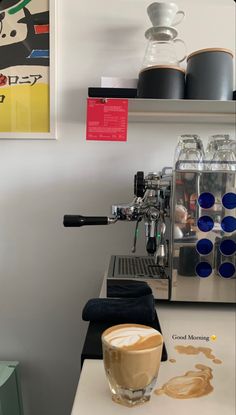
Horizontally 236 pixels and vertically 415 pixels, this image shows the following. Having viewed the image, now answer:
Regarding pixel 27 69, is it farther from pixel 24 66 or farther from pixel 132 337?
pixel 132 337

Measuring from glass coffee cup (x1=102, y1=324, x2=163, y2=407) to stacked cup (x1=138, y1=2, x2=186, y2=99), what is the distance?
2.25ft

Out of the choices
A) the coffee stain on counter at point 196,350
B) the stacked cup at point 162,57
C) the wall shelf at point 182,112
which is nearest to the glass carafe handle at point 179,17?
the stacked cup at point 162,57

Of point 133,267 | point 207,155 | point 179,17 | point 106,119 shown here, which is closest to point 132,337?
point 133,267

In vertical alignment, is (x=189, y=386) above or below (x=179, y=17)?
below

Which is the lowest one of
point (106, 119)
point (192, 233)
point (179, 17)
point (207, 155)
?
point (192, 233)

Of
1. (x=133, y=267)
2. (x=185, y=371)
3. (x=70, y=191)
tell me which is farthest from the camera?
(x=70, y=191)

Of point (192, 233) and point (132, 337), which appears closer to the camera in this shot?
point (132, 337)

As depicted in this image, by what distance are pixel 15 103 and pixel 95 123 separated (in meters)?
0.29

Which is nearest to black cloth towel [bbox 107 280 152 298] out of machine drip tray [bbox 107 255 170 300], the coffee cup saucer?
machine drip tray [bbox 107 255 170 300]

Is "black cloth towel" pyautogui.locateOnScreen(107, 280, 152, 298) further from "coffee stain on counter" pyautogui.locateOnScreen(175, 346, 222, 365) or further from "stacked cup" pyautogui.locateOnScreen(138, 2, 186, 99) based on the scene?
"stacked cup" pyautogui.locateOnScreen(138, 2, 186, 99)

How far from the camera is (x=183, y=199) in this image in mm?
820

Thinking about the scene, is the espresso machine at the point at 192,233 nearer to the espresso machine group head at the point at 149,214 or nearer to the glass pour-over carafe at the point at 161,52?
the espresso machine group head at the point at 149,214

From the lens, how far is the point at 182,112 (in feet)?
3.67

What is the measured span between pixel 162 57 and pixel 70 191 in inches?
20.7
